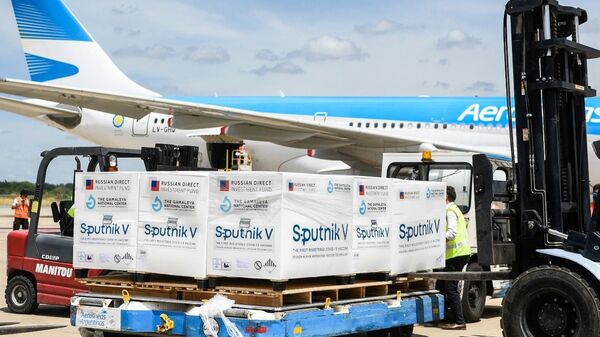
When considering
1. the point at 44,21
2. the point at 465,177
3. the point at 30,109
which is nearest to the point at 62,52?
the point at 44,21

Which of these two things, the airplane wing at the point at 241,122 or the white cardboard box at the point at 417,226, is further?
the airplane wing at the point at 241,122

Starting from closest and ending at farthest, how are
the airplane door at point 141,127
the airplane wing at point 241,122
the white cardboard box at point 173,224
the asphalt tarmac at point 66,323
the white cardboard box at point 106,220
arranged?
the white cardboard box at point 173,224
the white cardboard box at point 106,220
the asphalt tarmac at point 66,323
the airplane wing at point 241,122
the airplane door at point 141,127

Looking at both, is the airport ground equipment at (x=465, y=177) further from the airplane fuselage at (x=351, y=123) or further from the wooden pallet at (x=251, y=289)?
the airplane fuselage at (x=351, y=123)

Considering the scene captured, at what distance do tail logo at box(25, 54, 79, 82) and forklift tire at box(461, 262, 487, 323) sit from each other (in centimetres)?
1847

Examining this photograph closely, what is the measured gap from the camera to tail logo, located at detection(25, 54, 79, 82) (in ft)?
87.7

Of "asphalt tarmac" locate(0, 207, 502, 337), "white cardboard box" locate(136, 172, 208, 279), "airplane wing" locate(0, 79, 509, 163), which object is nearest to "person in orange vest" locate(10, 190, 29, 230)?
"airplane wing" locate(0, 79, 509, 163)

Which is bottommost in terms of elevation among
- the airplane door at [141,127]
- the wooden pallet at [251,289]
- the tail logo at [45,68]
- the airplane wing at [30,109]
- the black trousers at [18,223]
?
the wooden pallet at [251,289]

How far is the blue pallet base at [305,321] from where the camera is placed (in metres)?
6.79

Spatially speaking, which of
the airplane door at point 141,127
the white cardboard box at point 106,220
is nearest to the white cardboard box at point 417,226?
the white cardboard box at point 106,220

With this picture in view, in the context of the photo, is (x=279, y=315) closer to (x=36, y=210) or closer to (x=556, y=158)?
(x=556, y=158)

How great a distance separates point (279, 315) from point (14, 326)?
4380 mm

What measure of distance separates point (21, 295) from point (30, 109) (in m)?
13.2

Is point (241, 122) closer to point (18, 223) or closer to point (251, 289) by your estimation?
point (18, 223)

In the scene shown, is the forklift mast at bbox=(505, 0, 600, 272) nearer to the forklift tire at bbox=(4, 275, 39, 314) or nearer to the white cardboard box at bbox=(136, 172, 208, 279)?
the white cardboard box at bbox=(136, 172, 208, 279)
